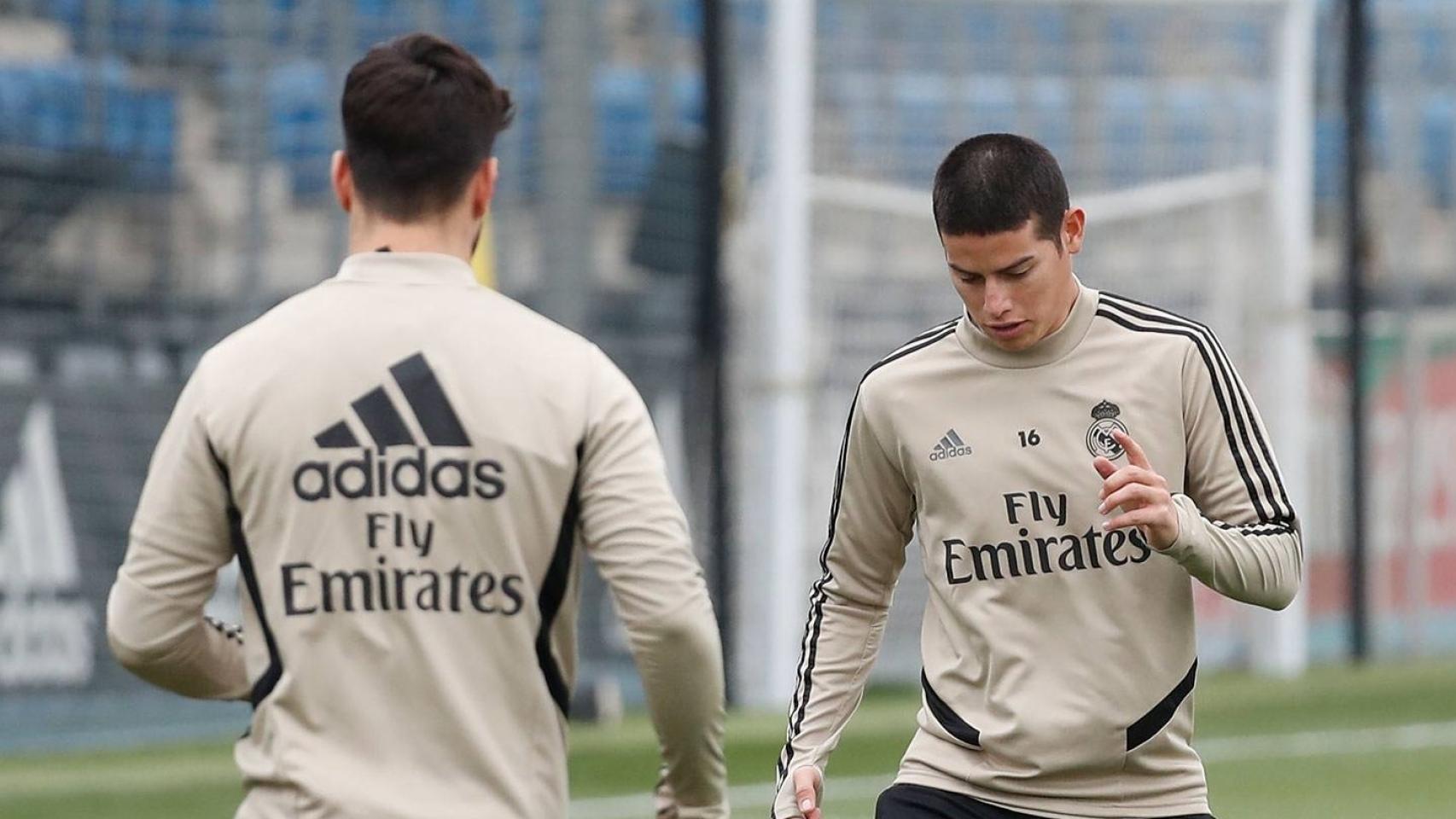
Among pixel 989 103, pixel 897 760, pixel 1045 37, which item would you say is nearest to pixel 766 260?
pixel 989 103

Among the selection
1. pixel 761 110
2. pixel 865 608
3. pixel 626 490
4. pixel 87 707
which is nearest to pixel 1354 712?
pixel 761 110

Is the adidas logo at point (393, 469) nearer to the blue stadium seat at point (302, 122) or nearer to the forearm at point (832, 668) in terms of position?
the forearm at point (832, 668)

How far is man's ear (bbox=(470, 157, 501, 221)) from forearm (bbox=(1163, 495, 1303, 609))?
49.6 inches

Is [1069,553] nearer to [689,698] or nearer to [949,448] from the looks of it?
[949,448]

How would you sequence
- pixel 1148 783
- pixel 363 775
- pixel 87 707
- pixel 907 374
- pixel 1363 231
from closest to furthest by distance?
pixel 363 775 → pixel 1148 783 → pixel 907 374 → pixel 87 707 → pixel 1363 231

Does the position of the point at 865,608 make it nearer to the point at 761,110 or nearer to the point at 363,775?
the point at 363,775

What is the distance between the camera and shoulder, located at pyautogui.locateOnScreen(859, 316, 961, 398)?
4352mm

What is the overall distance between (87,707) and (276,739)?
7935 mm

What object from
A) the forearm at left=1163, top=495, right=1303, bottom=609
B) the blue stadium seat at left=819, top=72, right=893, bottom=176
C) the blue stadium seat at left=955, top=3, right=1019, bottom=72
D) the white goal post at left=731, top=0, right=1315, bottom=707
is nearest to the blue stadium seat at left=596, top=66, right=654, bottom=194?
the white goal post at left=731, top=0, right=1315, bottom=707

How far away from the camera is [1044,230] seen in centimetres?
413

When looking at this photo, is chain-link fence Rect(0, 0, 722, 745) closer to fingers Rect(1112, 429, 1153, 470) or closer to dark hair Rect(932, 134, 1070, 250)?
dark hair Rect(932, 134, 1070, 250)

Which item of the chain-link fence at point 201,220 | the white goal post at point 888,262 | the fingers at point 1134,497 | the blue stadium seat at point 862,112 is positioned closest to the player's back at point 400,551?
the fingers at point 1134,497

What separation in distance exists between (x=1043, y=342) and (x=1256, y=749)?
717 cm

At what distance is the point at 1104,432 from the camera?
4.15 meters
